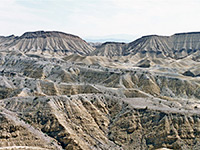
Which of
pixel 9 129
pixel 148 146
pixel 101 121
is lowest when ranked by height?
pixel 148 146

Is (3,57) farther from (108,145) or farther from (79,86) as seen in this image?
(108,145)

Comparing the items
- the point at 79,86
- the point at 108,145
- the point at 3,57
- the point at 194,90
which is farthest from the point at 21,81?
the point at 3,57

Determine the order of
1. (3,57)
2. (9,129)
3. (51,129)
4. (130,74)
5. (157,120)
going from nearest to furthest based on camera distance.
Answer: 1. (9,129)
2. (51,129)
3. (157,120)
4. (130,74)
5. (3,57)

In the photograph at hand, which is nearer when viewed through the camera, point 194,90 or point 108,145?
point 108,145

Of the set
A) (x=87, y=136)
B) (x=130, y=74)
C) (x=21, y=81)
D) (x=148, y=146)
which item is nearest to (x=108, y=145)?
(x=87, y=136)

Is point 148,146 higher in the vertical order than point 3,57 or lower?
lower

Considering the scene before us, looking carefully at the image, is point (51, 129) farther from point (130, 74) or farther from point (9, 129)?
point (130, 74)

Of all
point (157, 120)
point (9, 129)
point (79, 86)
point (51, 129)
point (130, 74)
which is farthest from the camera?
point (130, 74)

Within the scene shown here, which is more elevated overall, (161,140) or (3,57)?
(3,57)

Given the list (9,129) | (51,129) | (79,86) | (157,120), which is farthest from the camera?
(79,86)
